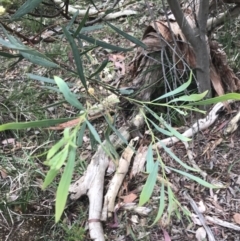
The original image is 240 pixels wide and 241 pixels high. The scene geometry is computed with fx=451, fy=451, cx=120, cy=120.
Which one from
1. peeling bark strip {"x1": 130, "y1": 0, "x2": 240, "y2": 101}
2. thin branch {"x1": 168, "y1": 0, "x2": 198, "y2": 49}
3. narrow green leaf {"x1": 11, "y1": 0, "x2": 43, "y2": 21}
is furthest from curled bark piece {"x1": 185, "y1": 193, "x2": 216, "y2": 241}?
narrow green leaf {"x1": 11, "y1": 0, "x2": 43, "y2": 21}

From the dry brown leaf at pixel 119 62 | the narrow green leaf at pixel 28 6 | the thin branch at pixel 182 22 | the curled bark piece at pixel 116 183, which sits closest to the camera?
the narrow green leaf at pixel 28 6

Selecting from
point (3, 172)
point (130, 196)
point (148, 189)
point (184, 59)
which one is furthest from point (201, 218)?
point (148, 189)

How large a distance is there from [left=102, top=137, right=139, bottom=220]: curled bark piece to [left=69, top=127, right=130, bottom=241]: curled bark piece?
Answer: 0.02m

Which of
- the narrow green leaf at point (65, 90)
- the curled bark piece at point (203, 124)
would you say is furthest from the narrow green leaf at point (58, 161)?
the curled bark piece at point (203, 124)

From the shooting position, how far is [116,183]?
5.87 feet

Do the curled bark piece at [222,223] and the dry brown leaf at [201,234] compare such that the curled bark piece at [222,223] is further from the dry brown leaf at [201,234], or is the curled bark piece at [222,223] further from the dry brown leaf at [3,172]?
the dry brown leaf at [3,172]

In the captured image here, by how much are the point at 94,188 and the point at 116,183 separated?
89mm

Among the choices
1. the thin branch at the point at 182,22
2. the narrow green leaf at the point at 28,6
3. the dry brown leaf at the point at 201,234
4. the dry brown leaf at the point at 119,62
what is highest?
the narrow green leaf at the point at 28,6

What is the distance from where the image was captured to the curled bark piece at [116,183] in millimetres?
1717

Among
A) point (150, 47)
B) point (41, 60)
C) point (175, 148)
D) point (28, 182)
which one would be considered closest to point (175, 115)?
point (175, 148)

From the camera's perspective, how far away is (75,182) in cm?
185

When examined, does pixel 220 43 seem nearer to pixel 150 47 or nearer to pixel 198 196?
pixel 150 47

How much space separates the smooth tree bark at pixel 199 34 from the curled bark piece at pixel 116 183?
385mm

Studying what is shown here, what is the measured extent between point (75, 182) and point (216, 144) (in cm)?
61
